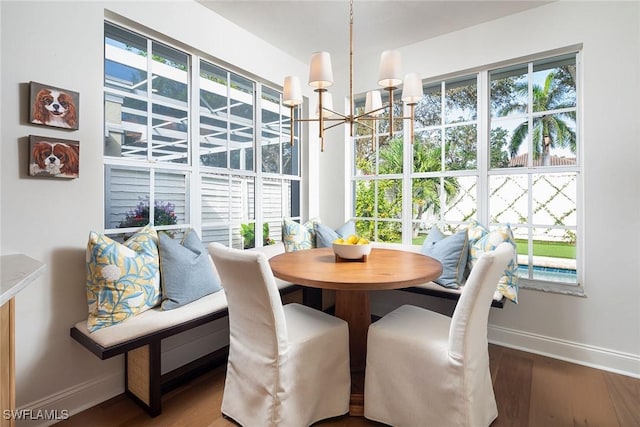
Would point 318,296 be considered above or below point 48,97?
below

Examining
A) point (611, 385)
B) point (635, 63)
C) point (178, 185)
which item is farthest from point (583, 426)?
point (178, 185)

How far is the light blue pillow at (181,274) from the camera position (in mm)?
1968

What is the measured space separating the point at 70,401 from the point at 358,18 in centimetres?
331

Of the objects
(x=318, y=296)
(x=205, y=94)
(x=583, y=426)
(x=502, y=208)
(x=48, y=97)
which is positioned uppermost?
(x=205, y=94)

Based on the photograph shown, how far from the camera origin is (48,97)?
1.71 metres

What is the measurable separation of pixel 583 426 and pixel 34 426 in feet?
9.39

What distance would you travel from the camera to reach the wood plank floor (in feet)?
5.65

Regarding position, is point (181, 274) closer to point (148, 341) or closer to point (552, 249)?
point (148, 341)

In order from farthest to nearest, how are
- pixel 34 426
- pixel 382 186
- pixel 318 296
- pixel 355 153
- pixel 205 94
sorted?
pixel 355 153 → pixel 382 186 → pixel 318 296 → pixel 205 94 → pixel 34 426

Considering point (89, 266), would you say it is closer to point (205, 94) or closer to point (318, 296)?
point (205, 94)

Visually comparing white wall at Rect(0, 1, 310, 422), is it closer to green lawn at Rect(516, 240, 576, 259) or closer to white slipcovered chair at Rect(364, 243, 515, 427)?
white slipcovered chair at Rect(364, 243, 515, 427)

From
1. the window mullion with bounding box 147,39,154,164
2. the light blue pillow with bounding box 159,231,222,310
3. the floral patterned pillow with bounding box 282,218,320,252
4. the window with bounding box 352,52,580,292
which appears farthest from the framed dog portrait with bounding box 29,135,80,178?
the window with bounding box 352,52,580,292

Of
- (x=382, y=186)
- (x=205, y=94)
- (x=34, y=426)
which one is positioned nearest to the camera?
(x=34, y=426)

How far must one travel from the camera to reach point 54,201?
1.75 metres
